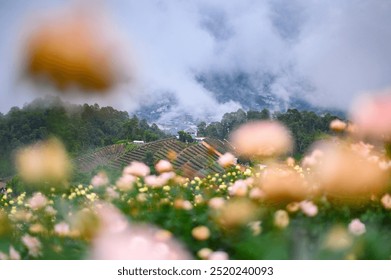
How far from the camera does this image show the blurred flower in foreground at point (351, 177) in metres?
1.26

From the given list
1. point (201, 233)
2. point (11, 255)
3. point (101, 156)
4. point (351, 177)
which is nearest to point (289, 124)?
point (101, 156)

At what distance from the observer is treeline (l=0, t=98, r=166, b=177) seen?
4.68 m

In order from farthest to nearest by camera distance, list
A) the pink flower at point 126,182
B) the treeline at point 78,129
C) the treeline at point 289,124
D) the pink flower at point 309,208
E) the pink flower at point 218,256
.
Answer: the treeline at point 78,129
the treeline at point 289,124
the pink flower at point 126,182
the pink flower at point 309,208
the pink flower at point 218,256

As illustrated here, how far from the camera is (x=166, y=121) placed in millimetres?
2340

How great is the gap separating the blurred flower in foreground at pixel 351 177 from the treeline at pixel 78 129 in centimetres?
328

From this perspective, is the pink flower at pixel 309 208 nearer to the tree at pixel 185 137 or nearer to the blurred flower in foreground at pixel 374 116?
the blurred flower in foreground at pixel 374 116

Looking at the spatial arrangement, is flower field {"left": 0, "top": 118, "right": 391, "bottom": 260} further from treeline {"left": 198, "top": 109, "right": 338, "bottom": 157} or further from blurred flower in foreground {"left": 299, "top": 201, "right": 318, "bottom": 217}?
treeline {"left": 198, "top": 109, "right": 338, "bottom": 157}

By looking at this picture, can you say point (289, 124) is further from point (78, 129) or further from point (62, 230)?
point (62, 230)

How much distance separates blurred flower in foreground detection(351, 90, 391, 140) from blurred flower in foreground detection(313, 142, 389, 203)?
0.44ft

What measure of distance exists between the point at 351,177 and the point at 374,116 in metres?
0.30

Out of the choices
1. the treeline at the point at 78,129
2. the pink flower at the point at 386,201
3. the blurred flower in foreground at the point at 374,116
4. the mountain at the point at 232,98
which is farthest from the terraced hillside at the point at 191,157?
the pink flower at the point at 386,201

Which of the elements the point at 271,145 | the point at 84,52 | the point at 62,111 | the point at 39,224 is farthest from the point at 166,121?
the point at 62,111

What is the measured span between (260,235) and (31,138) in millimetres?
4717
